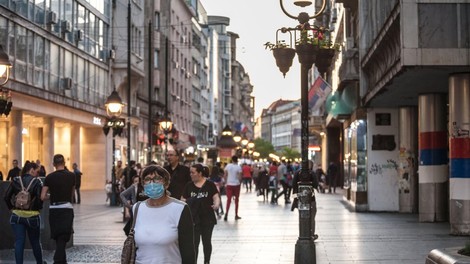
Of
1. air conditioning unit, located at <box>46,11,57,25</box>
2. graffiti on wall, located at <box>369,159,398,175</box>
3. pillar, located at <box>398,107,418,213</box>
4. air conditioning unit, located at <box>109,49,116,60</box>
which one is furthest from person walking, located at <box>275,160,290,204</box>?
air conditioning unit, located at <box>109,49,116,60</box>

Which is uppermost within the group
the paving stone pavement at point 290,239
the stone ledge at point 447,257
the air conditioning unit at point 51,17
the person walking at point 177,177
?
the air conditioning unit at point 51,17

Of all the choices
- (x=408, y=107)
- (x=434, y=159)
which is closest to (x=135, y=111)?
(x=408, y=107)

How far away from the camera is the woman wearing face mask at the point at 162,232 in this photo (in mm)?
6488

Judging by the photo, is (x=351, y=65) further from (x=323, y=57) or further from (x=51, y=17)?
(x=51, y=17)

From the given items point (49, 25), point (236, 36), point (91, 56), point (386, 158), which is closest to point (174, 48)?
point (91, 56)

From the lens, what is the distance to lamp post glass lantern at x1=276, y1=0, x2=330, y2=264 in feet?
46.2

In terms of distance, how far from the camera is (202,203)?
13617 millimetres

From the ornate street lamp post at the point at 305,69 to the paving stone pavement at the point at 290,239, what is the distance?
38.8 inches

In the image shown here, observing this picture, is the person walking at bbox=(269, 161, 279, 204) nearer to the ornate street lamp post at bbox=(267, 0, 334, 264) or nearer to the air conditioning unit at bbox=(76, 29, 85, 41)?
the air conditioning unit at bbox=(76, 29, 85, 41)

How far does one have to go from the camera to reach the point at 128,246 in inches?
257

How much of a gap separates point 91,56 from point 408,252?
120 ft

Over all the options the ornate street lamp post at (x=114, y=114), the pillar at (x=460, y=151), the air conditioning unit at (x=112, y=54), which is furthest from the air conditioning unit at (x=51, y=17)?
the pillar at (x=460, y=151)

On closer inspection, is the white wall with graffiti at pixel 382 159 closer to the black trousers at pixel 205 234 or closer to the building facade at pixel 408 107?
the building facade at pixel 408 107

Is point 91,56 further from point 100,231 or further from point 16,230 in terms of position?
point 16,230
